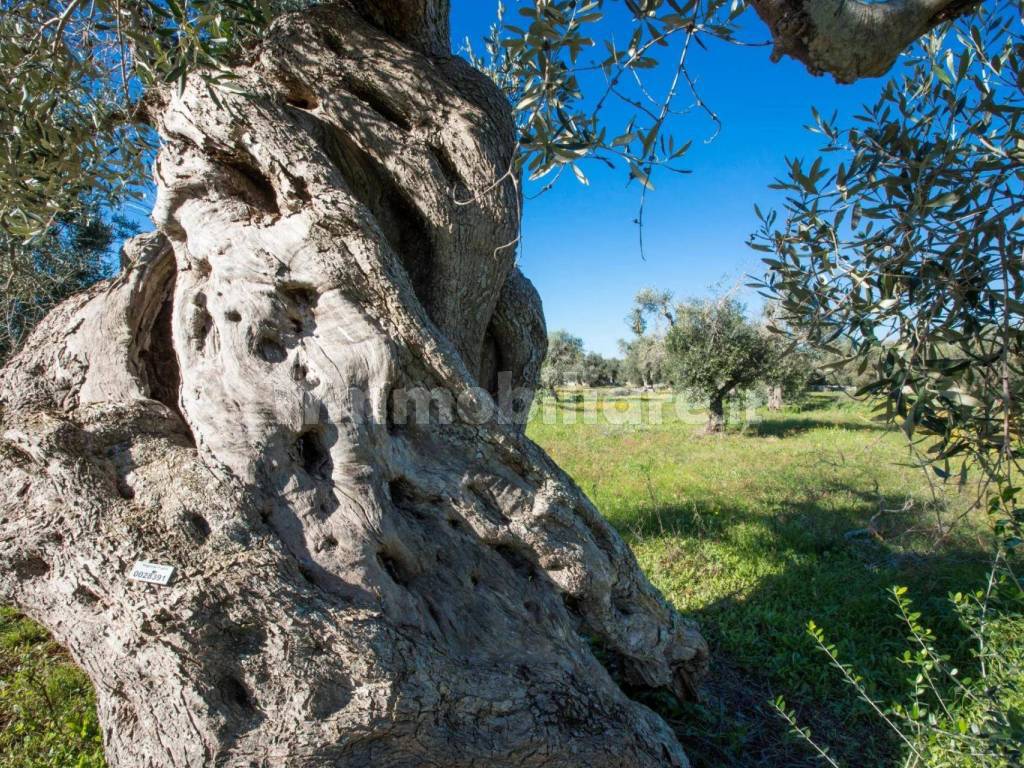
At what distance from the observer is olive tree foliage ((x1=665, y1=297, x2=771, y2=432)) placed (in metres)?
15.9

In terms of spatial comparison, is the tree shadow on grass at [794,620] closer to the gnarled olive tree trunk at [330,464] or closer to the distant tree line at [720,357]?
the gnarled olive tree trunk at [330,464]

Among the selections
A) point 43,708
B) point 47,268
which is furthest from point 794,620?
point 47,268

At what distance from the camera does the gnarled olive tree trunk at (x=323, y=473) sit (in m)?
2.01

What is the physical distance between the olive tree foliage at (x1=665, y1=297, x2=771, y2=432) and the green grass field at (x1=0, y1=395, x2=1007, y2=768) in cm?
570

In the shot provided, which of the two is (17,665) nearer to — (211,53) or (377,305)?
(377,305)

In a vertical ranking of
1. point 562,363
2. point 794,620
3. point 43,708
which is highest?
point 562,363

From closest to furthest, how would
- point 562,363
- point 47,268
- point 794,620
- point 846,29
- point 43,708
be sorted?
point 846,29 < point 43,708 < point 794,620 < point 47,268 < point 562,363

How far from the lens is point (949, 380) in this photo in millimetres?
2186

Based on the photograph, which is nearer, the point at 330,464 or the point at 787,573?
the point at 330,464

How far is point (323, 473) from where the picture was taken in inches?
98.7

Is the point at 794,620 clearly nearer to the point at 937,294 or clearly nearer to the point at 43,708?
the point at 937,294

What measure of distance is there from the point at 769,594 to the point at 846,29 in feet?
14.4

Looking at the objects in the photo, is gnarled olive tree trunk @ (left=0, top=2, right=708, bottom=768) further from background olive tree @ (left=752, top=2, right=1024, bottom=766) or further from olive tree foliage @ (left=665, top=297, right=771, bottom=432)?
olive tree foliage @ (left=665, top=297, right=771, bottom=432)

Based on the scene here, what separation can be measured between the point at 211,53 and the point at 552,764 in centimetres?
326
